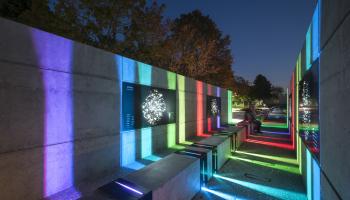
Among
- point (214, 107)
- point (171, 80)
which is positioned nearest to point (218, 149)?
point (171, 80)

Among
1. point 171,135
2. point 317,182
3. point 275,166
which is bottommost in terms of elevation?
point 275,166

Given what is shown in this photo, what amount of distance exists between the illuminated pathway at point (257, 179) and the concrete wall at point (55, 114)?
2.97 m

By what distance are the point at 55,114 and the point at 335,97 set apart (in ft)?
16.0

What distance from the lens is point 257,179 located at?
5.46 m

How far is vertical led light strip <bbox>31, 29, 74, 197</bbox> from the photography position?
13.8 ft

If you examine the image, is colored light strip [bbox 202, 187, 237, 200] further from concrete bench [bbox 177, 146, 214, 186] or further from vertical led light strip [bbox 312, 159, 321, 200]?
vertical led light strip [bbox 312, 159, 321, 200]

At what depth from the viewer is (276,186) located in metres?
5.04

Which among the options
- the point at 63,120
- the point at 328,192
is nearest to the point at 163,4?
the point at 63,120

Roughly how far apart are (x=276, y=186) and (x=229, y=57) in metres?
22.8

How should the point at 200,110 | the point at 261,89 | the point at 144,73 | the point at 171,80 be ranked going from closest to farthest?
1. the point at 144,73
2. the point at 171,80
3. the point at 200,110
4. the point at 261,89

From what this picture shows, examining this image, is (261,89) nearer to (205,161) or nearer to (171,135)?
(171,135)

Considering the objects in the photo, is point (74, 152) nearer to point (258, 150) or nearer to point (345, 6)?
point (345, 6)

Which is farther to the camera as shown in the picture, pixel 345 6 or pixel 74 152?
pixel 74 152

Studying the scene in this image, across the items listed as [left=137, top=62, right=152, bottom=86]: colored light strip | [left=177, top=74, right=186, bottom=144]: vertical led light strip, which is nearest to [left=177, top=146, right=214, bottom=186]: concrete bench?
[left=137, top=62, right=152, bottom=86]: colored light strip
